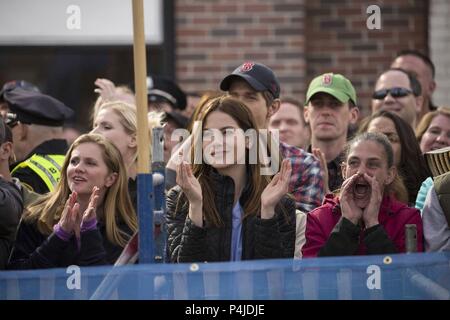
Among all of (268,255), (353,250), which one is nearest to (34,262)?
(268,255)

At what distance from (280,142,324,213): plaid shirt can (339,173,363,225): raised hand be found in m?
0.72

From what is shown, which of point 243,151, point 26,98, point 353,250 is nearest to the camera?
point 353,250

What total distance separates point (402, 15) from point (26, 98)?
4.35 m

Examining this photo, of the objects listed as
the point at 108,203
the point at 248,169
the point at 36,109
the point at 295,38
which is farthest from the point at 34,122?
the point at 295,38

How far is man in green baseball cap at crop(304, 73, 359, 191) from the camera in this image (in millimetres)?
7035

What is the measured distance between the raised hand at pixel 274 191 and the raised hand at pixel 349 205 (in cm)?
27

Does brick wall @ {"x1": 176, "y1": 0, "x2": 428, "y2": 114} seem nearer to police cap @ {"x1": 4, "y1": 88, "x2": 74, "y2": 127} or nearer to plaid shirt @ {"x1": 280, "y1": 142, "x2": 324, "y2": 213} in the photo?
police cap @ {"x1": 4, "y1": 88, "x2": 74, "y2": 127}

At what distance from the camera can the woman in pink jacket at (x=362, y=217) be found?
5.54 m

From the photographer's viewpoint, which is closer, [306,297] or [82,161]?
[306,297]

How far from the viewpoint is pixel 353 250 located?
555 cm

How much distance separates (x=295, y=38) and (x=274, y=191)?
5.17m

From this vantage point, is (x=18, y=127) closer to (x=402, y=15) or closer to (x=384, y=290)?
(x=384, y=290)

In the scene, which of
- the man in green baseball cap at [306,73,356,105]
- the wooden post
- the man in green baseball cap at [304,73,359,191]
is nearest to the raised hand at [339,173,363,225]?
the wooden post

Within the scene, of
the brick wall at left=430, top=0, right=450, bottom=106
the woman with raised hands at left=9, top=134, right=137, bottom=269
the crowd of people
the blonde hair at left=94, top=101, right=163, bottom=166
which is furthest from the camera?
the brick wall at left=430, top=0, right=450, bottom=106
